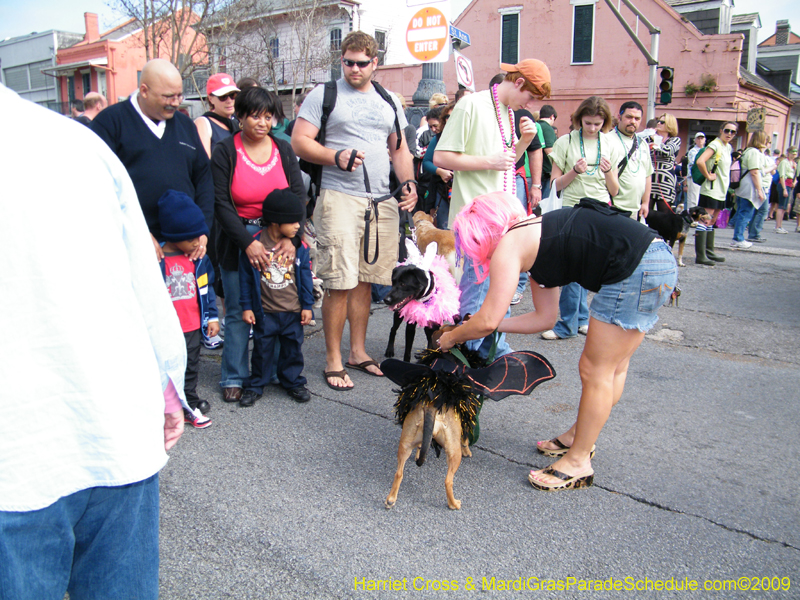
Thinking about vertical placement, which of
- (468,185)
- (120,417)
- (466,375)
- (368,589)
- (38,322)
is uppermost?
(468,185)

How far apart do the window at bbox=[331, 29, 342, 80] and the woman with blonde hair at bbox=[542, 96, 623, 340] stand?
24.9 metres

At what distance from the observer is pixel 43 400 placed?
111 centimetres

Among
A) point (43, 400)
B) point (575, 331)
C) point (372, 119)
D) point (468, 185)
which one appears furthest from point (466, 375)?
point (575, 331)

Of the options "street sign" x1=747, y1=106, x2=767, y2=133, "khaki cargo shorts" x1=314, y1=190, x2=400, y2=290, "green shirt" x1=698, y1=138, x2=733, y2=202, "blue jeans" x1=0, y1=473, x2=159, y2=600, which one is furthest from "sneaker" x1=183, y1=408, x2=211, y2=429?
"street sign" x1=747, y1=106, x2=767, y2=133

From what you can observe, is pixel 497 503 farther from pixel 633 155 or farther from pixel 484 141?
pixel 633 155

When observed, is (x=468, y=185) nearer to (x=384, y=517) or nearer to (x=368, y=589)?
(x=384, y=517)

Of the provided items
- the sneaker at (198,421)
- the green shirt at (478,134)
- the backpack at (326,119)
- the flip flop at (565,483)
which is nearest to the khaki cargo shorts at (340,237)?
the backpack at (326,119)

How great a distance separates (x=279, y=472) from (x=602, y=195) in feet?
12.6

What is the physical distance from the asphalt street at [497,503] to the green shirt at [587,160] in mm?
1773

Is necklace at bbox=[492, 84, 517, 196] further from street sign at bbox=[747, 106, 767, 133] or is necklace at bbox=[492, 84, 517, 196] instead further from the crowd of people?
street sign at bbox=[747, 106, 767, 133]

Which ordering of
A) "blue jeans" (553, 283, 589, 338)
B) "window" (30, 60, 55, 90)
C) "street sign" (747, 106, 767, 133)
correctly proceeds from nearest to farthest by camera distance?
"blue jeans" (553, 283, 589, 338) → "street sign" (747, 106, 767, 133) → "window" (30, 60, 55, 90)

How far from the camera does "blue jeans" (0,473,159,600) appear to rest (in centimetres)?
111

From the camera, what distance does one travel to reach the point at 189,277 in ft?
11.5

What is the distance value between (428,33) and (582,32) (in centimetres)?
1520
